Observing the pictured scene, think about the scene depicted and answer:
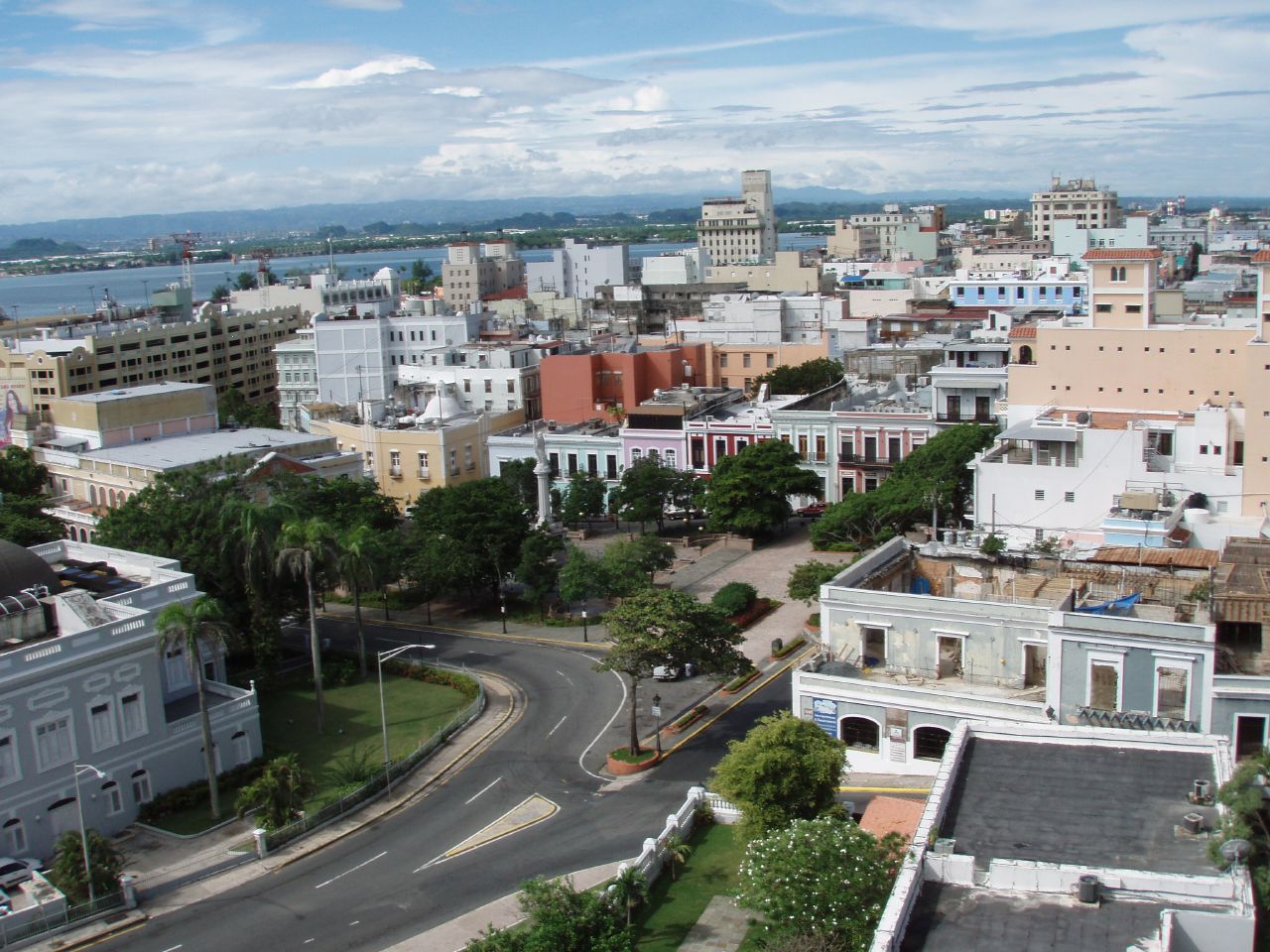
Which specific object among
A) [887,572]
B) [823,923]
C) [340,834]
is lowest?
[340,834]

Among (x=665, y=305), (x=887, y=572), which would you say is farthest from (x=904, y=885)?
(x=665, y=305)

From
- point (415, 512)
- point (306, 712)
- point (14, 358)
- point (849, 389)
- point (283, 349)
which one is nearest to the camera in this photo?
point (306, 712)

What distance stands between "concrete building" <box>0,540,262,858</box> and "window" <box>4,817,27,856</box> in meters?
0.03

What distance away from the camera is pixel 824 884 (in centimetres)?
2350

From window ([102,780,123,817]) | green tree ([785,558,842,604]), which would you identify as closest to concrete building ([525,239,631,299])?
green tree ([785,558,842,604])

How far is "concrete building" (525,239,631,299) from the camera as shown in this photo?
606 feet

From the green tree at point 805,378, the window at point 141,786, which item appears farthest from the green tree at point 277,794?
the green tree at point 805,378

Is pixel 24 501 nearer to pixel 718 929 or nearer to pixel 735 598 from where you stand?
pixel 735 598

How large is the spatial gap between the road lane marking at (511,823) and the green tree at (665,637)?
3823 millimetres

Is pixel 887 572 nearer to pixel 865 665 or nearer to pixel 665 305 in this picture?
pixel 865 665

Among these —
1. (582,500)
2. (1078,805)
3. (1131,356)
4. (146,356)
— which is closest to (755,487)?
(582,500)

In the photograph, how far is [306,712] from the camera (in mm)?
46312

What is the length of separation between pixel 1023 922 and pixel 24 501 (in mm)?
56271

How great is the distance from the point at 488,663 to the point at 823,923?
29113 mm
